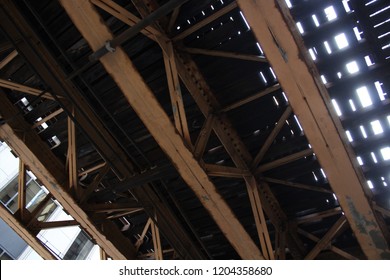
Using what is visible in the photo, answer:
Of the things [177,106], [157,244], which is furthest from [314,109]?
Result: [157,244]

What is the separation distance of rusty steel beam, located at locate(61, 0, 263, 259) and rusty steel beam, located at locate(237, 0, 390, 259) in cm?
143

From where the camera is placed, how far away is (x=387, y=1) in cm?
388

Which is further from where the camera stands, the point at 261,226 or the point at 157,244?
the point at 157,244

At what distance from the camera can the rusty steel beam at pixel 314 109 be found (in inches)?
129

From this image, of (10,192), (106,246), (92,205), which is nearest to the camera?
(92,205)

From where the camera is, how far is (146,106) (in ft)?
13.0

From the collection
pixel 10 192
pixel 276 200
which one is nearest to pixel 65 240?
pixel 10 192

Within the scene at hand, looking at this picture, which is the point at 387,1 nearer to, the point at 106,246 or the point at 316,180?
the point at 316,180

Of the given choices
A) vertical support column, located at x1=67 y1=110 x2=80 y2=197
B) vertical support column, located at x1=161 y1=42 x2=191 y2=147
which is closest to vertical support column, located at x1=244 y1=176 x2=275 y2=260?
vertical support column, located at x1=161 y1=42 x2=191 y2=147

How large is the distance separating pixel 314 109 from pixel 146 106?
6.56 ft

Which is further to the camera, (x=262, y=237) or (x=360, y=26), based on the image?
(x=262, y=237)

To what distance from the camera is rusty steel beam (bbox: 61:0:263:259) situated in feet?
11.8

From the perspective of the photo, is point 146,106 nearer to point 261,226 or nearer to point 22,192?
point 261,226

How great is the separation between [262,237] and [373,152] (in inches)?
83.7
